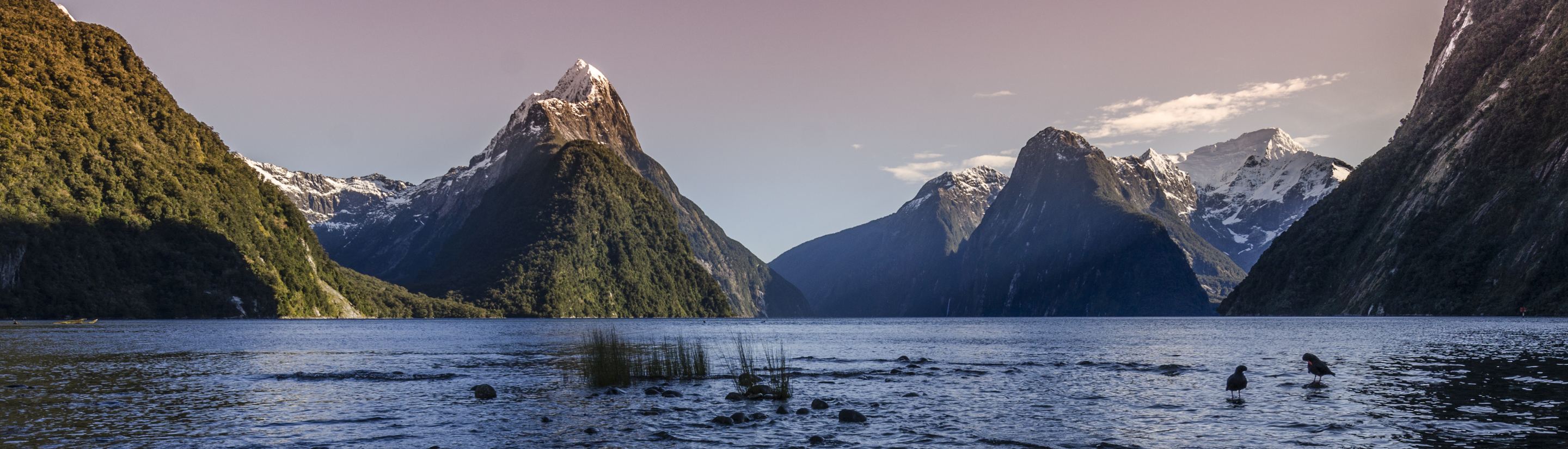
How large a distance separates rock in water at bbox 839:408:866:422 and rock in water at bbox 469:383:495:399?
50.5ft

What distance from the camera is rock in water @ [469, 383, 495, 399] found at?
127 ft

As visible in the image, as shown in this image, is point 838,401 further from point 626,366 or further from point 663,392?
point 626,366

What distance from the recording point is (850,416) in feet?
104

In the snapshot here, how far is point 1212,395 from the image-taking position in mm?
38594

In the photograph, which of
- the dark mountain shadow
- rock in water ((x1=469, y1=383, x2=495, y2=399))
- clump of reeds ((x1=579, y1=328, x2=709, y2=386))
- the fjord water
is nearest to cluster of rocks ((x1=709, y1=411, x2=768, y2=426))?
the fjord water

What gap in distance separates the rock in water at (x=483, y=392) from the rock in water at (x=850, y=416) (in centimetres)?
1539

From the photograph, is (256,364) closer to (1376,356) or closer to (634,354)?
(634,354)

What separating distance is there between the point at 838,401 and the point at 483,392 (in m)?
14.6

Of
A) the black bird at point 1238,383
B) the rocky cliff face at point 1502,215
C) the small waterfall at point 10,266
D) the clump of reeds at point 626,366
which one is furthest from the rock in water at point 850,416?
the small waterfall at point 10,266

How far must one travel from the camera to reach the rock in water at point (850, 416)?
3148cm

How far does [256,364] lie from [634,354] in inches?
922

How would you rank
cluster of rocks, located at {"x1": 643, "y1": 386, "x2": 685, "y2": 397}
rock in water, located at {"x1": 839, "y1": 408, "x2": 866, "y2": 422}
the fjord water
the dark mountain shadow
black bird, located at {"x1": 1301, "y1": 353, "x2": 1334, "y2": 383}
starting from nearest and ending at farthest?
the fjord water < rock in water, located at {"x1": 839, "y1": 408, "x2": 866, "y2": 422} < cluster of rocks, located at {"x1": 643, "y1": 386, "x2": 685, "y2": 397} < black bird, located at {"x1": 1301, "y1": 353, "x2": 1334, "y2": 383} < the dark mountain shadow

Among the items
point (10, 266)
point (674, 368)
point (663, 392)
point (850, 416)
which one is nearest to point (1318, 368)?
point (850, 416)

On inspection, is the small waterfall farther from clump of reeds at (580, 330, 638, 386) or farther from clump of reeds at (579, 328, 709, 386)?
clump of reeds at (580, 330, 638, 386)
